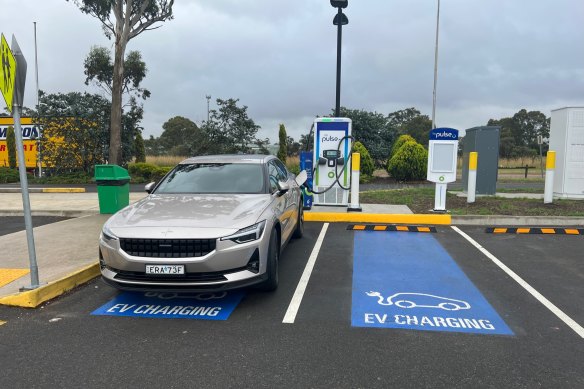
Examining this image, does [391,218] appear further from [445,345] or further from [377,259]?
[445,345]

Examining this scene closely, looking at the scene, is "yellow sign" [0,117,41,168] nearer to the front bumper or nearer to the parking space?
the front bumper

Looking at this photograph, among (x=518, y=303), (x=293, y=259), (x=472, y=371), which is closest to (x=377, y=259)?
(x=293, y=259)

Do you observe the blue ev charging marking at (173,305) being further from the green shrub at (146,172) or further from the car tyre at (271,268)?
the green shrub at (146,172)

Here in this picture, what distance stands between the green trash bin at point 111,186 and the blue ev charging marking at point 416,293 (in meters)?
5.70

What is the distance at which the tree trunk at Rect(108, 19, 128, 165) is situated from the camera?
62.1 ft

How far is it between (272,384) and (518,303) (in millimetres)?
3082

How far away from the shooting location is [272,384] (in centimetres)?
303

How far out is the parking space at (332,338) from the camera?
3146 millimetres

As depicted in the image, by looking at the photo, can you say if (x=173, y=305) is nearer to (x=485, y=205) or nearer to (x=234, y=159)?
(x=234, y=159)

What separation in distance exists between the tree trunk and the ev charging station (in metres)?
15.1

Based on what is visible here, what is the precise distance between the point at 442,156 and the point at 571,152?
491 centimetres

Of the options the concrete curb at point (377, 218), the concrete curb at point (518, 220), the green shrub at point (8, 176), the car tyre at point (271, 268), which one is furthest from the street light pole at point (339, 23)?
the green shrub at point (8, 176)

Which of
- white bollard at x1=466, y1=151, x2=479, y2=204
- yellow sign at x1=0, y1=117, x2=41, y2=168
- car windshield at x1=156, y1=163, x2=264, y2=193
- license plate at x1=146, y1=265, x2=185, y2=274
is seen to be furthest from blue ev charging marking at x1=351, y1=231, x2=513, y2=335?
yellow sign at x1=0, y1=117, x2=41, y2=168

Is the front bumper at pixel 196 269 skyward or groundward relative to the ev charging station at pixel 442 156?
groundward
